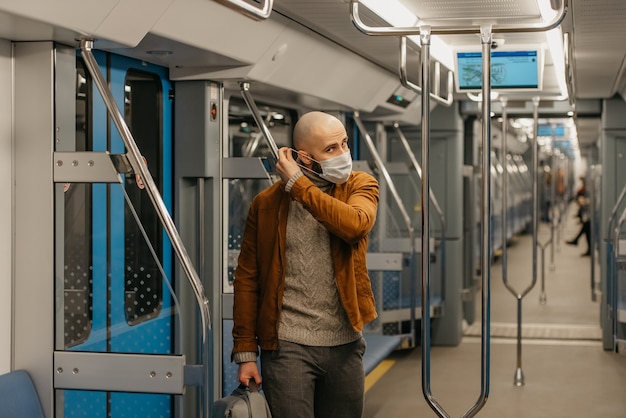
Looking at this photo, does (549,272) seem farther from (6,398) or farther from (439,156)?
(6,398)

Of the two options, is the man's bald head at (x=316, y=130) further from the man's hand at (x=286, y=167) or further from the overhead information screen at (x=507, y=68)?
the overhead information screen at (x=507, y=68)

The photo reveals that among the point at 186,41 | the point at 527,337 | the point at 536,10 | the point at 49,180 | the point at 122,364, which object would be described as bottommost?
the point at 527,337

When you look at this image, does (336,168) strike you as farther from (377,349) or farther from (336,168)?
(377,349)

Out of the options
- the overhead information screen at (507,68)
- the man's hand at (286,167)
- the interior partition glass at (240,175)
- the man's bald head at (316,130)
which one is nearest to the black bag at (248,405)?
the man's hand at (286,167)

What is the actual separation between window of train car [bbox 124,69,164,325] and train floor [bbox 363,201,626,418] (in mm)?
2623

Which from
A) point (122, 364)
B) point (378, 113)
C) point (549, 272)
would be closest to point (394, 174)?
point (378, 113)

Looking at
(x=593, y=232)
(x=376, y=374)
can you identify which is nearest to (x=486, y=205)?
(x=376, y=374)

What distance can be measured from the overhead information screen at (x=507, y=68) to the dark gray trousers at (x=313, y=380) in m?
4.22

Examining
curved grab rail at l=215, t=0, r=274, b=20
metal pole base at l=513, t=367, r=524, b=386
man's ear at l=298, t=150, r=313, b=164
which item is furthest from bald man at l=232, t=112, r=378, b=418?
metal pole base at l=513, t=367, r=524, b=386

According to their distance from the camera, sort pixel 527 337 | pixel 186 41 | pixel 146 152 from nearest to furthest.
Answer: pixel 186 41
pixel 146 152
pixel 527 337

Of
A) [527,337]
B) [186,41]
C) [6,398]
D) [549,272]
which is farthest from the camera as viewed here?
[549,272]

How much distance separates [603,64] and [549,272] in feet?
41.5

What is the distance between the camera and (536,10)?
5414 millimetres

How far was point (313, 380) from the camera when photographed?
133 inches
